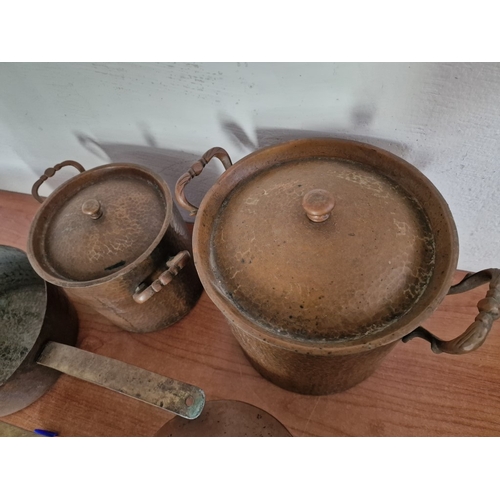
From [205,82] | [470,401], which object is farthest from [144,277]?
[470,401]

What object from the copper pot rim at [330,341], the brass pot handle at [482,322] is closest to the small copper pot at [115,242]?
the copper pot rim at [330,341]

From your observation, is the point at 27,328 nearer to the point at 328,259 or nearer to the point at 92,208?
the point at 92,208

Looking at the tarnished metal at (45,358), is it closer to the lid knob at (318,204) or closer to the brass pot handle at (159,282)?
the brass pot handle at (159,282)

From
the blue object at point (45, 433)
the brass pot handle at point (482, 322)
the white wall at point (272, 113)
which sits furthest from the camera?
the blue object at point (45, 433)

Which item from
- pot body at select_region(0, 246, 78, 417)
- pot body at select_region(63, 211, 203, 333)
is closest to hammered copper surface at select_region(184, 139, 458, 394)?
pot body at select_region(63, 211, 203, 333)

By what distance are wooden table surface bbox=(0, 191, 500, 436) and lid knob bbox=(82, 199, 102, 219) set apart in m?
0.34

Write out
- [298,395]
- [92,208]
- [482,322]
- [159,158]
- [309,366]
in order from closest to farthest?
[482,322]
[309,366]
[92,208]
[298,395]
[159,158]

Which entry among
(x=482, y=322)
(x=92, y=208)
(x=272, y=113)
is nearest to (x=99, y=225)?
(x=92, y=208)

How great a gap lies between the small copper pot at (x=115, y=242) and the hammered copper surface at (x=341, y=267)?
139 millimetres

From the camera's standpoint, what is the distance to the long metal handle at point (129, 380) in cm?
65

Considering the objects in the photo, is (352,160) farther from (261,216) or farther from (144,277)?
(144,277)

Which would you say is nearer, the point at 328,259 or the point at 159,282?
the point at 328,259

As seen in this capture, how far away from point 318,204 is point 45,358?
63 cm

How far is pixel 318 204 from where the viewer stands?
0.50m
